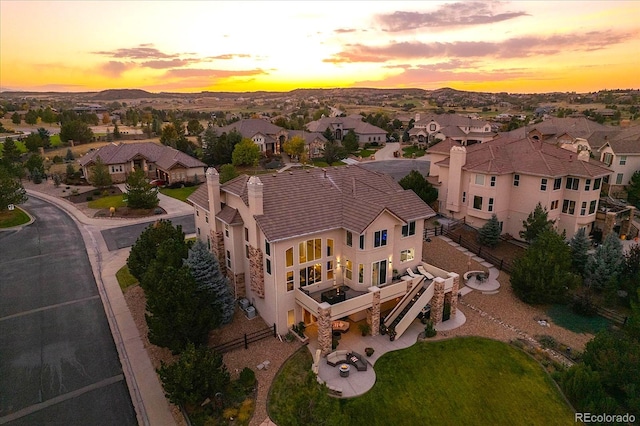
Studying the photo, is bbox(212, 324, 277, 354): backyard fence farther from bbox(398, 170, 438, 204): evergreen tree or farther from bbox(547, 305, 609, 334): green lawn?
bbox(398, 170, 438, 204): evergreen tree

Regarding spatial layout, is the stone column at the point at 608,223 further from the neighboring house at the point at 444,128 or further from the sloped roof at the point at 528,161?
the neighboring house at the point at 444,128

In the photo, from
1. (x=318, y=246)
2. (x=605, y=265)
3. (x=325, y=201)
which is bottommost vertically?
(x=605, y=265)

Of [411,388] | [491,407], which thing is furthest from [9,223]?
[491,407]

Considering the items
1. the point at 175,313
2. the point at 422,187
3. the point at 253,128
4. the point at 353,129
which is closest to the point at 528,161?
the point at 422,187

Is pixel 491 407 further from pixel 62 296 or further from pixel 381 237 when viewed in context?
pixel 62 296

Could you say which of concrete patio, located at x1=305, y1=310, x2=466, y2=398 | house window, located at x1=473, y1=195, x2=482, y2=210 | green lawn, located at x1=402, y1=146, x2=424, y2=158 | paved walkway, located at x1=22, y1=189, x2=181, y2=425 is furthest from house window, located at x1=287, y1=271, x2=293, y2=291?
green lawn, located at x1=402, y1=146, x2=424, y2=158

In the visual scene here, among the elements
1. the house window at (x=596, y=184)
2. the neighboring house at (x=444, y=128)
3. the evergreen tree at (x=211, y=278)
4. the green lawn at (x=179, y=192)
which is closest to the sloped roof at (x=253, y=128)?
the green lawn at (x=179, y=192)

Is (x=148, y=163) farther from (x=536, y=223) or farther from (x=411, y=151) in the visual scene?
(x=536, y=223)
